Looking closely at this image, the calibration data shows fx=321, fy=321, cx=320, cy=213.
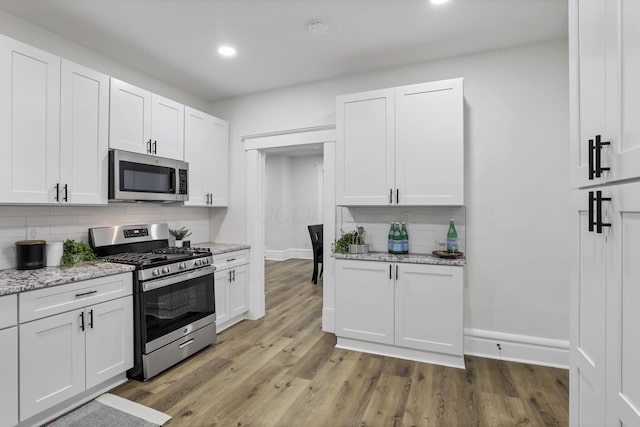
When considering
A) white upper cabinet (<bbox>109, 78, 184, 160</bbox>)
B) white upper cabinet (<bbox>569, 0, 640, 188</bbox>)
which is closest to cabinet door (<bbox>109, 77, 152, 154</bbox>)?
white upper cabinet (<bbox>109, 78, 184, 160</bbox>)

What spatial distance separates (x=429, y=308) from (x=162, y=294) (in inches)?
89.3

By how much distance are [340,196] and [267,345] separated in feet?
5.43

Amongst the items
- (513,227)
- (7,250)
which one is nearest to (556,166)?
(513,227)

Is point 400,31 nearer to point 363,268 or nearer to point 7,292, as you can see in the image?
point 363,268

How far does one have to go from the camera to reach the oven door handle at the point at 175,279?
8.30 feet

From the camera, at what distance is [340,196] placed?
127 inches

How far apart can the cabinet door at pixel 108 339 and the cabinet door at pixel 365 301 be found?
178cm

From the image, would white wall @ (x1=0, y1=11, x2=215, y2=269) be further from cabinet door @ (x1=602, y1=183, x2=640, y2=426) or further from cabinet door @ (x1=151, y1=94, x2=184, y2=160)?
cabinet door @ (x1=602, y1=183, x2=640, y2=426)

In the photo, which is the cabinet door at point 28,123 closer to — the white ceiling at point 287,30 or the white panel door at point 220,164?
the white ceiling at point 287,30

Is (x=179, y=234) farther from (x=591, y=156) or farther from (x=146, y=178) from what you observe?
(x=591, y=156)

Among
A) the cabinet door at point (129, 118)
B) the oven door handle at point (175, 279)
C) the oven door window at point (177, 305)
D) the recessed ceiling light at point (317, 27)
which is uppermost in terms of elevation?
the recessed ceiling light at point (317, 27)

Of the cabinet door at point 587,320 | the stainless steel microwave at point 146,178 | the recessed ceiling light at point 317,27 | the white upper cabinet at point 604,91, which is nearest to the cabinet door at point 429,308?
the cabinet door at point 587,320

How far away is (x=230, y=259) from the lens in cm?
361

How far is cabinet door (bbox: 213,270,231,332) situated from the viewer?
3395 millimetres
